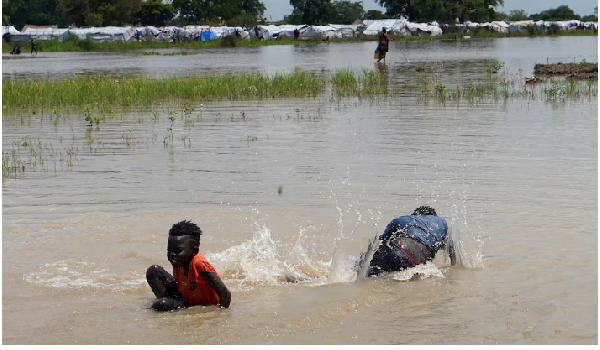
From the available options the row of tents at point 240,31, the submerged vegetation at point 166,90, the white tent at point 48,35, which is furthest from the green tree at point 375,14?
the submerged vegetation at point 166,90

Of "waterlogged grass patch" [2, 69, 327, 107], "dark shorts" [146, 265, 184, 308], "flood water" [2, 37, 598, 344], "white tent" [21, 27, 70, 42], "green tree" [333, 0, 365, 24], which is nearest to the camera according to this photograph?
"flood water" [2, 37, 598, 344]

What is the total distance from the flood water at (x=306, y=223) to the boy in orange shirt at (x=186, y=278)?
0.10m

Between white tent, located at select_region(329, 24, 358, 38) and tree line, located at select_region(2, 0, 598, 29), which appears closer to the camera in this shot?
white tent, located at select_region(329, 24, 358, 38)

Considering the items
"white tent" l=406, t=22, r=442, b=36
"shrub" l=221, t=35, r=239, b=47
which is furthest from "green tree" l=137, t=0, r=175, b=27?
"shrub" l=221, t=35, r=239, b=47

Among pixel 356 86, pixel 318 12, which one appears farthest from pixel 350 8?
pixel 356 86

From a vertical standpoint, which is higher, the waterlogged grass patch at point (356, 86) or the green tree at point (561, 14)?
the green tree at point (561, 14)

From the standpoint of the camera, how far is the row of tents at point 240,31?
2842 inches

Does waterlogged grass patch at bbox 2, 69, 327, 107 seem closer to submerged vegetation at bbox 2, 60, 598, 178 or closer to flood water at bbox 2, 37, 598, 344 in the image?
submerged vegetation at bbox 2, 60, 598, 178

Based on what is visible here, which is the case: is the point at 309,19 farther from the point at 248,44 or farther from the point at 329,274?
the point at 329,274

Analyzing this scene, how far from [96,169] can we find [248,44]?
2308 inches

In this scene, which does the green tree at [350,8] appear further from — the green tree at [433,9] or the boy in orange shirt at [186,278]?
the boy in orange shirt at [186,278]

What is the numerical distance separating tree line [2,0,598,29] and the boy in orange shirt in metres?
80.9

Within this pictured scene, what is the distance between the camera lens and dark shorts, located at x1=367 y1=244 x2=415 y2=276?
20.7 ft
